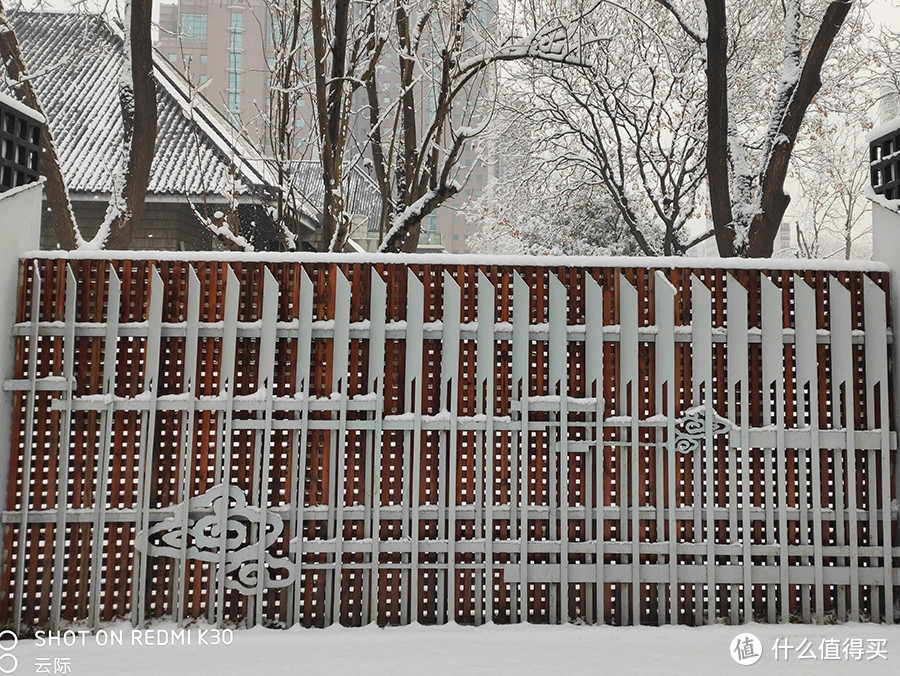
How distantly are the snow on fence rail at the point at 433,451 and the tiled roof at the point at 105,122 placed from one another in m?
7.08

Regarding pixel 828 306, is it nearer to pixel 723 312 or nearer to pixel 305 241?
pixel 723 312

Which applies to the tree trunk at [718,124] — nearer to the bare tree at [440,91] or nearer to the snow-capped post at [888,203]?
the bare tree at [440,91]

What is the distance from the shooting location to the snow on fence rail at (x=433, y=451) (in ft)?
10.9

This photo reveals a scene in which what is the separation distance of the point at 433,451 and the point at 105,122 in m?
11.9

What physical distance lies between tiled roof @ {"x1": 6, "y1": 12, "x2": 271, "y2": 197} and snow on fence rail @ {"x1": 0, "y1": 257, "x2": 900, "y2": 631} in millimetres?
7076

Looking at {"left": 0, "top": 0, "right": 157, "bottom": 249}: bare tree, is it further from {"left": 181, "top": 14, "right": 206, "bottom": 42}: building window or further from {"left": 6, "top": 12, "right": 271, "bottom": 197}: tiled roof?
{"left": 181, "top": 14, "right": 206, "bottom": 42}: building window

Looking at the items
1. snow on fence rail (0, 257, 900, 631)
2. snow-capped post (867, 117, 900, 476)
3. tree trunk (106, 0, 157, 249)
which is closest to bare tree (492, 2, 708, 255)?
tree trunk (106, 0, 157, 249)

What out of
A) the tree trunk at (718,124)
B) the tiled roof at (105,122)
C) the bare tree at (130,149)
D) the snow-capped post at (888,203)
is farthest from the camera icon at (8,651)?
the tiled roof at (105,122)

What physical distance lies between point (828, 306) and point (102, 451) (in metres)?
4.08

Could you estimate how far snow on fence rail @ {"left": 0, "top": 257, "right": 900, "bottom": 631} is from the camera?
3312 millimetres

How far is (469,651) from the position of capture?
10.00 ft

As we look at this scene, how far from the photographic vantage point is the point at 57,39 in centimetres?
1344

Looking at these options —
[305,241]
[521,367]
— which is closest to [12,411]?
[521,367]

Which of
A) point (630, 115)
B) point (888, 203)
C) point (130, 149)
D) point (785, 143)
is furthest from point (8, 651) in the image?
point (630, 115)
